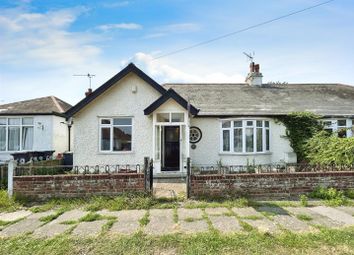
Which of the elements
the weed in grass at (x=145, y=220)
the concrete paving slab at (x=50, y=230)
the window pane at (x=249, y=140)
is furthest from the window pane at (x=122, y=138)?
the concrete paving slab at (x=50, y=230)

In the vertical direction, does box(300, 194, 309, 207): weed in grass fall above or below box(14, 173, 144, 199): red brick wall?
below

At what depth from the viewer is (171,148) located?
586 inches

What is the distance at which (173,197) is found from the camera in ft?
29.9

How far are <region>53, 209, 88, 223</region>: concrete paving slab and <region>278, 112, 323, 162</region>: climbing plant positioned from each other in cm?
1195

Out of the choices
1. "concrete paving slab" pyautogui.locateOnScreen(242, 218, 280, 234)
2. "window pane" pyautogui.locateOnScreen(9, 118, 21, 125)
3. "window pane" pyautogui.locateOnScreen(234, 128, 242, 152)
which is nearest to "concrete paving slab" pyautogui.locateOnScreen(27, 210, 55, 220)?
"concrete paving slab" pyautogui.locateOnScreen(242, 218, 280, 234)

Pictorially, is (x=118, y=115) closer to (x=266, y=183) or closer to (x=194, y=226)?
A: (x=266, y=183)

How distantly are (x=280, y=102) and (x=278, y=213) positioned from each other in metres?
11.3

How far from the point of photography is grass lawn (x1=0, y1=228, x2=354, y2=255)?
5230 mm

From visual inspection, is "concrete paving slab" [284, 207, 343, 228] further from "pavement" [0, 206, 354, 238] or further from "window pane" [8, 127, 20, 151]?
"window pane" [8, 127, 20, 151]

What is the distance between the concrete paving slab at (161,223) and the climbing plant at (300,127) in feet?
33.8

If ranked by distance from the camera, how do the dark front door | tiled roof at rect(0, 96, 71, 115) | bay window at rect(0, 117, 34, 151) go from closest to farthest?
the dark front door < tiled roof at rect(0, 96, 71, 115) < bay window at rect(0, 117, 34, 151)

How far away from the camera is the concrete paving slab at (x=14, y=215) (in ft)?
24.6

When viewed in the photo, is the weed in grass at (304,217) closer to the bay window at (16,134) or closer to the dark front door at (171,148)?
the dark front door at (171,148)

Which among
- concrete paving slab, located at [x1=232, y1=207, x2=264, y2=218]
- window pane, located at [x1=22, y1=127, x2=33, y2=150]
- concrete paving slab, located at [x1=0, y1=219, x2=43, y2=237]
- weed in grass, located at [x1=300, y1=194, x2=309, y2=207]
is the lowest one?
concrete paving slab, located at [x1=0, y1=219, x2=43, y2=237]
